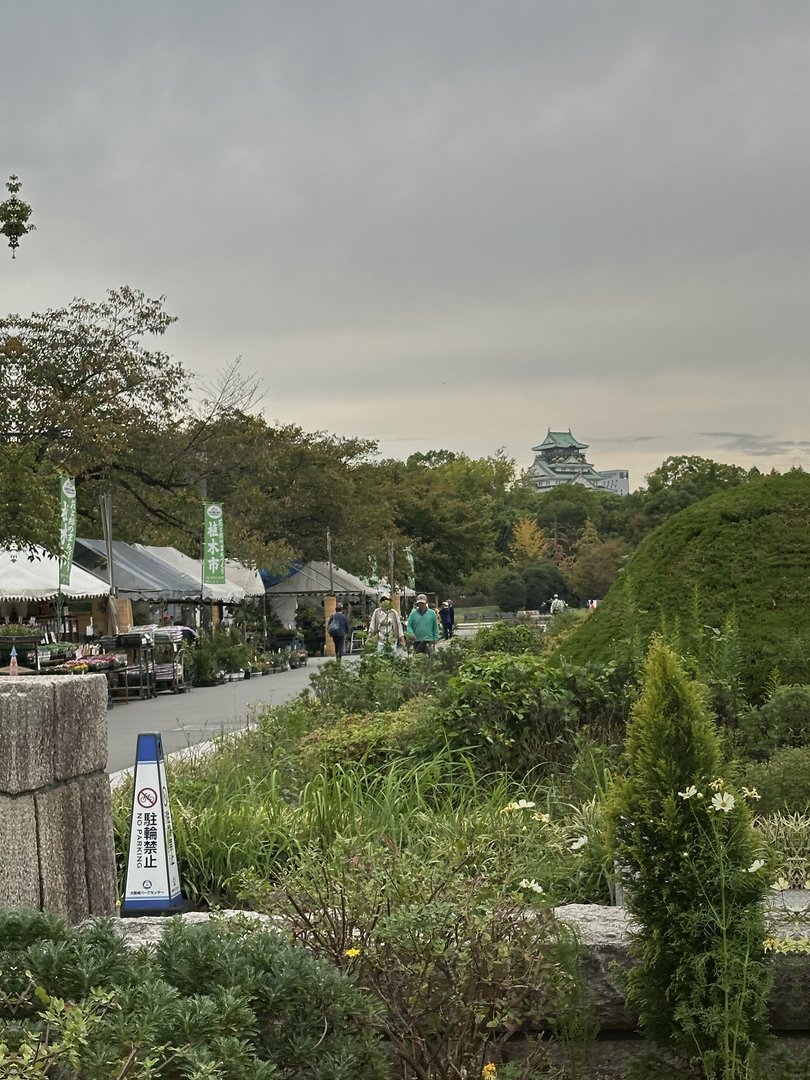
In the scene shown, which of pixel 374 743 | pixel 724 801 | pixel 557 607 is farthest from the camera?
pixel 557 607

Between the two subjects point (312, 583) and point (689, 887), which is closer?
point (689, 887)

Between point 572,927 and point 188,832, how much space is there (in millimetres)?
2347

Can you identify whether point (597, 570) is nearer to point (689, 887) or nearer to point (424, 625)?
point (424, 625)

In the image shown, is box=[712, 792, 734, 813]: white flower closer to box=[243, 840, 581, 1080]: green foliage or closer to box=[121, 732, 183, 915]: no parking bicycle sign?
box=[243, 840, 581, 1080]: green foliage

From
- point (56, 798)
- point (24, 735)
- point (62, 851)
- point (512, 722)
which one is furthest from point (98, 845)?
point (512, 722)

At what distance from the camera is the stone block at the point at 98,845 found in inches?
205

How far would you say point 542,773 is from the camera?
799 centimetres

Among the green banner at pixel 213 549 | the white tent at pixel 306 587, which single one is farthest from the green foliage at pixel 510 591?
the green banner at pixel 213 549

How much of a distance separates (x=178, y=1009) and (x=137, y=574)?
34.2m

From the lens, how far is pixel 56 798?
501cm

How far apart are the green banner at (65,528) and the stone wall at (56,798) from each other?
18.7 meters

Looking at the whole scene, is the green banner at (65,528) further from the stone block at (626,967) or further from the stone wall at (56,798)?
the stone block at (626,967)

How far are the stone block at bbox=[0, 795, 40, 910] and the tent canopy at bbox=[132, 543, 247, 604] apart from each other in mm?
31998

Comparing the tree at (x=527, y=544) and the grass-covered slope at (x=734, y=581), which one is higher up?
the tree at (x=527, y=544)
